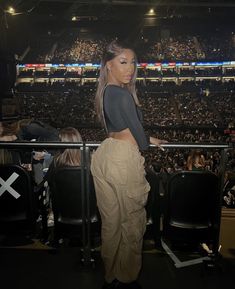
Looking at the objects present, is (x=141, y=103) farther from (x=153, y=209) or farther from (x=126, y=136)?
(x=126, y=136)

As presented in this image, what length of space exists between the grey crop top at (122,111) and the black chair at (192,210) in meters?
0.56

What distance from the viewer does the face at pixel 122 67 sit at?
6.20 ft

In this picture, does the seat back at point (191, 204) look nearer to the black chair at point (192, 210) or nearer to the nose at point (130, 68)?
the black chair at point (192, 210)

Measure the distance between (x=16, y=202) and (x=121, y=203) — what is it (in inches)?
37.0

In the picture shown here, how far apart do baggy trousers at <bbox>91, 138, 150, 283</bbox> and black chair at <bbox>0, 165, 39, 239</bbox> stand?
2.17ft

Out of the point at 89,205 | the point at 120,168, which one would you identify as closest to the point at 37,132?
the point at 89,205

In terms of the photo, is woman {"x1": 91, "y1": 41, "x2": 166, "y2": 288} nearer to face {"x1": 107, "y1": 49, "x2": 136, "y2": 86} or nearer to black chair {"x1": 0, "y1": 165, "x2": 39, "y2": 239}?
face {"x1": 107, "y1": 49, "x2": 136, "y2": 86}

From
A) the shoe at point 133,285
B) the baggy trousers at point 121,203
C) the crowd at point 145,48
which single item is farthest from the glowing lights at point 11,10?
the crowd at point 145,48

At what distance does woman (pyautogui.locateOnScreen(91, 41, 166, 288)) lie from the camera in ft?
6.15

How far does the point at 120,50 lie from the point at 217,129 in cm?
1861

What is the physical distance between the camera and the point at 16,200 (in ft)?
7.87


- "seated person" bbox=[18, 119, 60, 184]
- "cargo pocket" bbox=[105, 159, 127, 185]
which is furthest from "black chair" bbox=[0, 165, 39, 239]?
"seated person" bbox=[18, 119, 60, 184]

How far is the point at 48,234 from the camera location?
281 cm

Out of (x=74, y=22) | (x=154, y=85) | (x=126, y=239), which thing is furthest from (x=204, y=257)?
(x=74, y=22)
